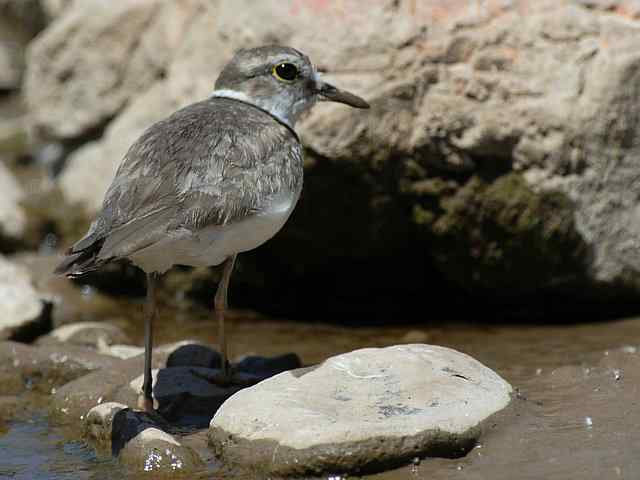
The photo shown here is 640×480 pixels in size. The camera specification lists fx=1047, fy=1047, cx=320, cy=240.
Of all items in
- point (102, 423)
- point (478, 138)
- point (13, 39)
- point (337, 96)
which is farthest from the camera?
point (13, 39)

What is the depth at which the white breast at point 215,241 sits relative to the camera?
234 inches

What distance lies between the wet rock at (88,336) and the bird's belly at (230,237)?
2.34m

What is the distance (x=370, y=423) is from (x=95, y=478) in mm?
1638

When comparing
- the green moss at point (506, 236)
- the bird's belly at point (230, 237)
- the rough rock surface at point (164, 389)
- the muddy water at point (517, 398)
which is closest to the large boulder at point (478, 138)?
the green moss at point (506, 236)

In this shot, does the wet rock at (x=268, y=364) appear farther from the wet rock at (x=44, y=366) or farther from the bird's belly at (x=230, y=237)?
the bird's belly at (x=230, y=237)

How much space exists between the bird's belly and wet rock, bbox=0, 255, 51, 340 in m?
2.65

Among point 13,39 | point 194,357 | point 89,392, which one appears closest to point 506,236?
point 194,357

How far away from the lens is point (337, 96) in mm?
7449

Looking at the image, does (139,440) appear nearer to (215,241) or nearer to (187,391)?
(187,391)

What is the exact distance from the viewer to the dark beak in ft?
24.3

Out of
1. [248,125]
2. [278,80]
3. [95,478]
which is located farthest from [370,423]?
[278,80]

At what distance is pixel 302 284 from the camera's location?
31.0 ft

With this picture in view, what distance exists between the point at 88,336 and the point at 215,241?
9.01ft

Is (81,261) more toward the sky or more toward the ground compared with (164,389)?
more toward the sky
